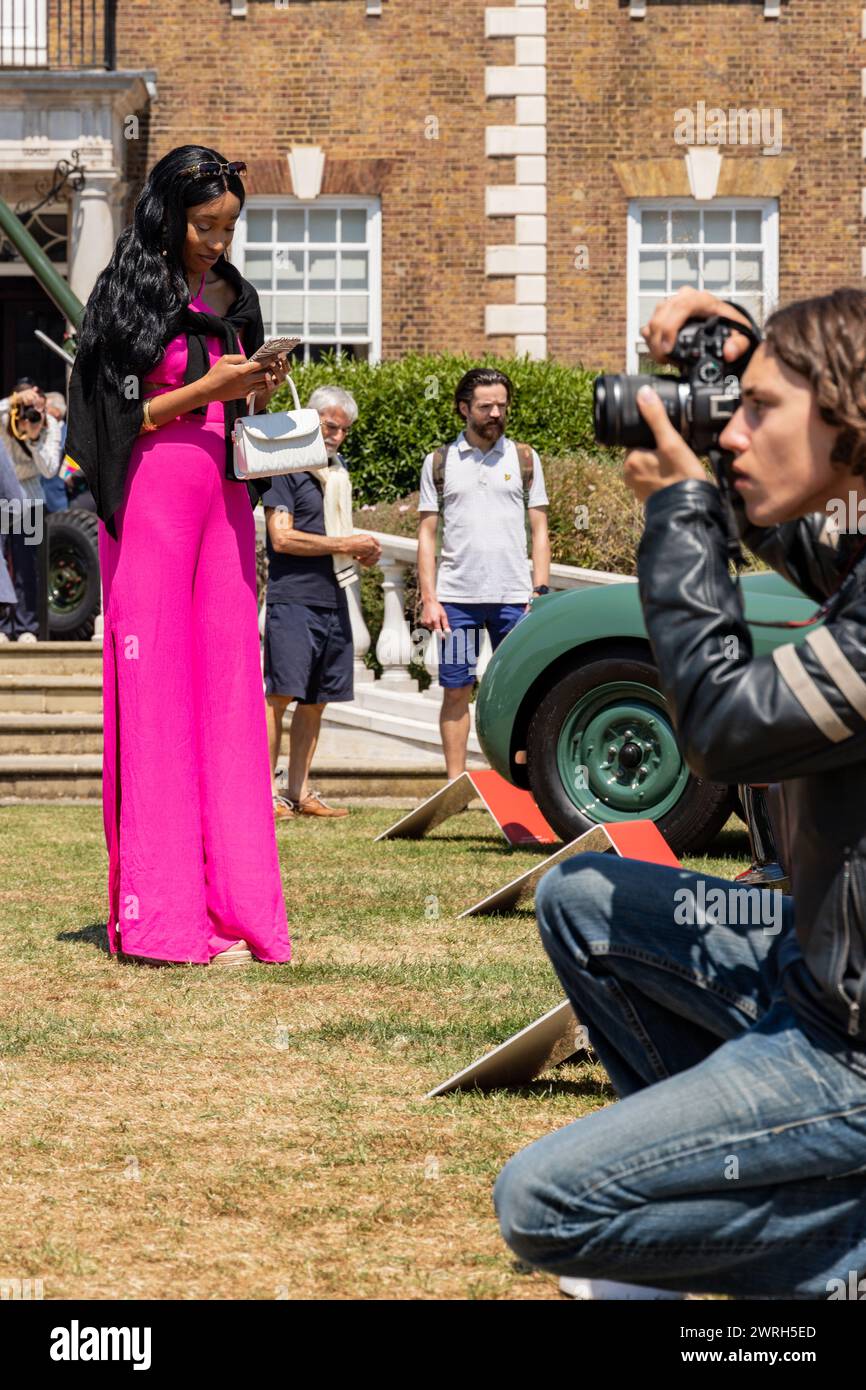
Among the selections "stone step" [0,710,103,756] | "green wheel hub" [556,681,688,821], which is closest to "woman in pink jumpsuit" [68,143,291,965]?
"green wheel hub" [556,681,688,821]

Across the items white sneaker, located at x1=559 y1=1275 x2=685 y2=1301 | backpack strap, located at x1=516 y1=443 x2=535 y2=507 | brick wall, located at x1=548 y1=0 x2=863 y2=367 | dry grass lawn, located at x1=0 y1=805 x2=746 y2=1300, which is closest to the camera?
white sneaker, located at x1=559 y1=1275 x2=685 y2=1301

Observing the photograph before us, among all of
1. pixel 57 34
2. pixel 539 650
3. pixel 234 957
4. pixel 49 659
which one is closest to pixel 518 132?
pixel 57 34

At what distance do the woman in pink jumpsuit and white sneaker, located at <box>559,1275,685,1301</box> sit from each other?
2924 mm

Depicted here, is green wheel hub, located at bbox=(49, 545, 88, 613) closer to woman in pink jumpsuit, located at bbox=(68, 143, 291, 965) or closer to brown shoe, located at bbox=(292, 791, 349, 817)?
brown shoe, located at bbox=(292, 791, 349, 817)

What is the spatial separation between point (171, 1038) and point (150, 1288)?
1816 millimetres

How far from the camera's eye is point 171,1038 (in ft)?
16.3

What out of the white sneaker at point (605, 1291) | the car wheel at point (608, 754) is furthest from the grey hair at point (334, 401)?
the white sneaker at point (605, 1291)

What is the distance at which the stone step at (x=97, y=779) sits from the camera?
11.1m

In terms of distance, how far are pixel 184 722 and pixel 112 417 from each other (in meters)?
0.98

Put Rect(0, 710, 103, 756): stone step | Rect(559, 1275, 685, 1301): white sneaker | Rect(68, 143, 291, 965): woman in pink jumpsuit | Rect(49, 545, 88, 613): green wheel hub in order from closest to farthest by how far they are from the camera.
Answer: Rect(559, 1275, 685, 1301): white sneaker, Rect(68, 143, 291, 965): woman in pink jumpsuit, Rect(0, 710, 103, 756): stone step, Rect(49, 545, 88, 613): green wheel hub

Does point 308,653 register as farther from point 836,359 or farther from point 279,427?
point 836,359

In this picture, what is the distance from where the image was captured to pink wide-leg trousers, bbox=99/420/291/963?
5957 mm
